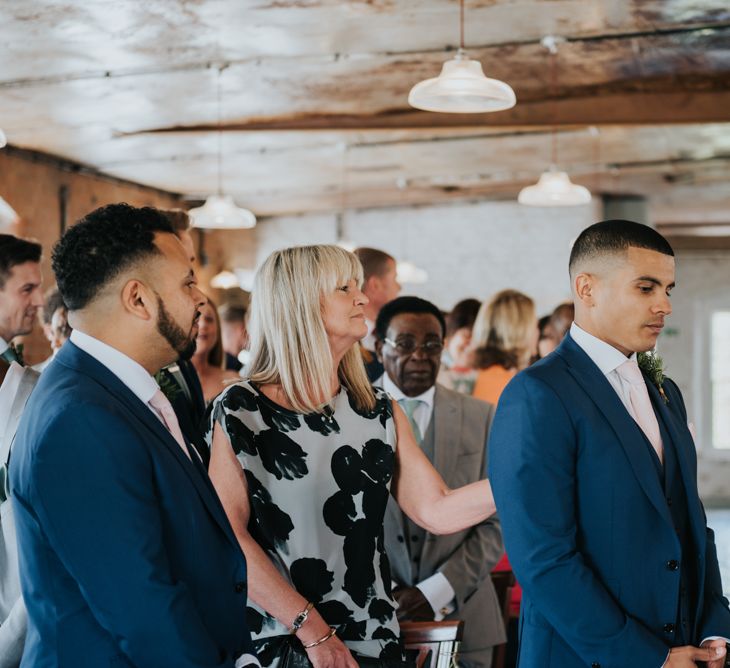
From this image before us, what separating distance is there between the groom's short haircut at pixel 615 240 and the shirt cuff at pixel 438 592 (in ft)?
3.79

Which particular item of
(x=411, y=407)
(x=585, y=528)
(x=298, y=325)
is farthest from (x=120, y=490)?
(x=411, y=407)

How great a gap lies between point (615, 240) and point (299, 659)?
46.8 inches

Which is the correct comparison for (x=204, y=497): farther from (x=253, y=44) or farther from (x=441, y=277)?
(x=441, y=277)

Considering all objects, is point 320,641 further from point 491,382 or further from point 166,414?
point 491,382

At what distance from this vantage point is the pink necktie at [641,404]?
2227 mm

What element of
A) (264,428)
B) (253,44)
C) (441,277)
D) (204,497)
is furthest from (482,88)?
(441,277)

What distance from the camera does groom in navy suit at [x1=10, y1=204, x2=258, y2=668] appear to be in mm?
1566

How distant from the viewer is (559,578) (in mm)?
2041

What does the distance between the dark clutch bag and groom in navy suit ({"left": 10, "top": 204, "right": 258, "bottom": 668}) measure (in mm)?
321

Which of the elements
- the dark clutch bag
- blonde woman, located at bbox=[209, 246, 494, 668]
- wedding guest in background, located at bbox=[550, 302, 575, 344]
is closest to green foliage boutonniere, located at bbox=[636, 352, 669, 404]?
blonde woman, located at bbox=[209, 246, 494, 668]

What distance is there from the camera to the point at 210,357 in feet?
15.8

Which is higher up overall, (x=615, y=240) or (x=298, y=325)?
(x=615, y=240)

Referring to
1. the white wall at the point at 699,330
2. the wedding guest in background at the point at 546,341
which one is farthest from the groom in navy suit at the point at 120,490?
the white wall at the point at 699,330

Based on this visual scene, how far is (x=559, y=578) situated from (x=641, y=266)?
0.72 meters
